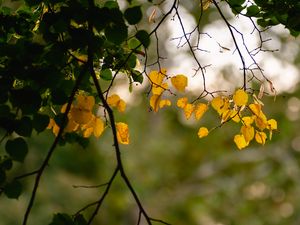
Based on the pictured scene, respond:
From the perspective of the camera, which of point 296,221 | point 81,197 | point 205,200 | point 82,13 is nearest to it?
point 82,13

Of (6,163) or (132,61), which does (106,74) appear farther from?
(6,163)

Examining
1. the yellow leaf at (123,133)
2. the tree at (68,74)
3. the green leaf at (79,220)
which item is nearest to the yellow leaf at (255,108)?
the tree at (68,74)

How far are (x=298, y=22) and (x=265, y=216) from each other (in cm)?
650

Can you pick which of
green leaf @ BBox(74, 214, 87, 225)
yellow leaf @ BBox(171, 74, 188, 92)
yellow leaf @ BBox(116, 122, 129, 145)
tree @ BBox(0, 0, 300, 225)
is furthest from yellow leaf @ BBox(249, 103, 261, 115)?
green leaf @ BBox(74, 214, 87, 225)

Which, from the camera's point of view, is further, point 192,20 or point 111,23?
point 192,20

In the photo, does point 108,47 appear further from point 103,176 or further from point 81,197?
point 103,176

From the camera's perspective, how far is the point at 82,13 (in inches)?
33.3

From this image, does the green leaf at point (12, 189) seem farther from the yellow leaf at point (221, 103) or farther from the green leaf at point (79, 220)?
the yellow leaf at point (221, 103)

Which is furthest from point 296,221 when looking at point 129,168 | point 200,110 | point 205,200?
point 200,110

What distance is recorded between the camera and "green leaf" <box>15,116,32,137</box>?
33.3 inches

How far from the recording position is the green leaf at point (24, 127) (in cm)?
85

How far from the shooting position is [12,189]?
2.86ft

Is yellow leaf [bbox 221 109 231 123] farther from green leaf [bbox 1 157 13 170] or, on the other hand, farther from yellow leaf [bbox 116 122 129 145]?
green leaf [bbox 1 157 13 170]

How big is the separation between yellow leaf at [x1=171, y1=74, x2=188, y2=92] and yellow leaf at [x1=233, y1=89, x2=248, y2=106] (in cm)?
10
